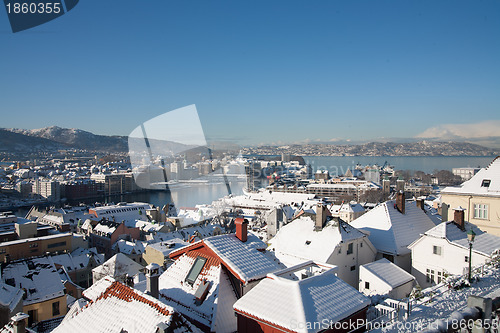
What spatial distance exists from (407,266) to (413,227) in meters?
1.06

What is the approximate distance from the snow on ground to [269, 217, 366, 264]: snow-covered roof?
9.76 ft

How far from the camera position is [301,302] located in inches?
126

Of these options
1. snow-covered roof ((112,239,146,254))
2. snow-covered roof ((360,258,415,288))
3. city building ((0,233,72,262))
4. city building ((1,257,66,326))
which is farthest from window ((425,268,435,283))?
city building ((0,233,72,262))

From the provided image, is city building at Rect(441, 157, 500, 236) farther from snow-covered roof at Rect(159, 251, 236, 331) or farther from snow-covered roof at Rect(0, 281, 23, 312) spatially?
snow-covered roof at Rect(0, 281, 23, 312)

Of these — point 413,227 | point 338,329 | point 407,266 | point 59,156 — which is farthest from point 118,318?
point 59,156

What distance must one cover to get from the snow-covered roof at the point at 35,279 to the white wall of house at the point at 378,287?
668 centimetres

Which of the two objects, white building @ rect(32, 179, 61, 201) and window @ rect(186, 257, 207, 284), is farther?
white building @ rect(32, 179, 61, 201)

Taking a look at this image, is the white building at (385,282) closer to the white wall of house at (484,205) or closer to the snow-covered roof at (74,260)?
the white wall of house at (484,205)

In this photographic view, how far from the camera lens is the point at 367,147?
182 metres

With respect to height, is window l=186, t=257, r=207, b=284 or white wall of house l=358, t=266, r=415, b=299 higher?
window l=186, t=257, r=207, b=284

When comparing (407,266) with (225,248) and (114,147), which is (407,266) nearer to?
(225,248)

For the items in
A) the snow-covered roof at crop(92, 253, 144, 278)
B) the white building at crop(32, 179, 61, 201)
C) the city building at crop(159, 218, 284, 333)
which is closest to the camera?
the city building at crop(159, 218, 284, 333)

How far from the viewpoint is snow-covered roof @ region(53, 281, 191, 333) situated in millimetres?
3591

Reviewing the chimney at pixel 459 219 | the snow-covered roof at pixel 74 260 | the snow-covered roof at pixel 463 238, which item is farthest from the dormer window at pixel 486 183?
the snow-covered roof at pixel 74 260
